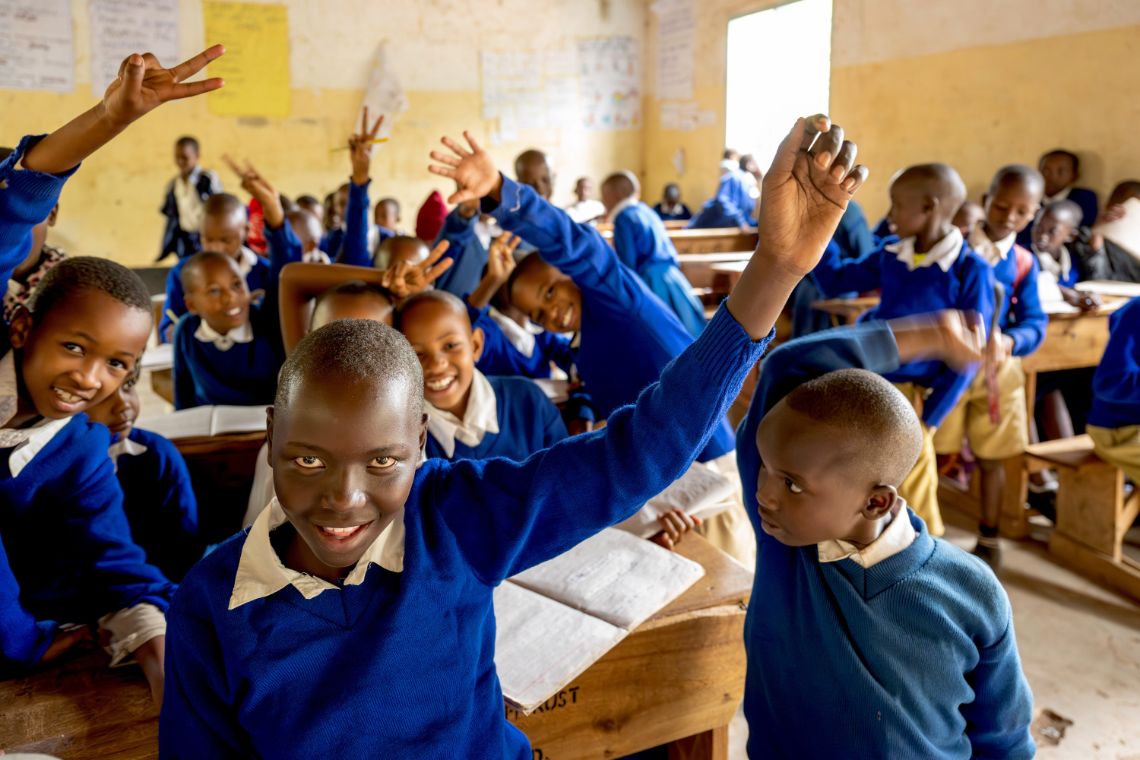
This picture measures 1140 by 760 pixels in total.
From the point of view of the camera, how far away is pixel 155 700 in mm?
1084

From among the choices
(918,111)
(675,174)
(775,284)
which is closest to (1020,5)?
(918,111)

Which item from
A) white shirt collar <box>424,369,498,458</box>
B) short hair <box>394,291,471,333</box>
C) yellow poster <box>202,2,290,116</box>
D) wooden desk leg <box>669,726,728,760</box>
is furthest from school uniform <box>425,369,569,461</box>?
yellow poster <box>202,2,290,116</box>

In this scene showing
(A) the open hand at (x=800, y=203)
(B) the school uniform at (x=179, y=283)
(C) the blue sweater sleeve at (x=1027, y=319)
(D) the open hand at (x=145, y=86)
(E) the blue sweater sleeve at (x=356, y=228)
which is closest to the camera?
(A) the open hand at (x=800, y=203)

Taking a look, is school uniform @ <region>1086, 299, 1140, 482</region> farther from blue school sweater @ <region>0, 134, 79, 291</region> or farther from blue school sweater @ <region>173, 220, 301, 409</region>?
blue school sweater @ <region>0, 134, 79, 291</region>

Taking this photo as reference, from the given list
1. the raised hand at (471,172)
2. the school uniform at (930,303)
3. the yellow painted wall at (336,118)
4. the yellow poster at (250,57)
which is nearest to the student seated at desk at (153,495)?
the raised hand at (471,172)

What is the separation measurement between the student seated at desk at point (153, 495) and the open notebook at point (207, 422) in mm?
279

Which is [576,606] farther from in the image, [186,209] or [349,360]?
[186,209]

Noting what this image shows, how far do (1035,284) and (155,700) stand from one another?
9.67 feet

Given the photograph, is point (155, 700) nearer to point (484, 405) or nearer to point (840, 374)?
point (484, 405)

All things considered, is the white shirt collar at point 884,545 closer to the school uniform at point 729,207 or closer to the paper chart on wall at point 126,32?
the school uniform at point 729,207

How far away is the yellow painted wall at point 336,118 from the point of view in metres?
7.68

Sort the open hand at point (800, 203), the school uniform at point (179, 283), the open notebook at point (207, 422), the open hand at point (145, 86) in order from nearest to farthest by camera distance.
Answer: the open hand at point (800, 203)
the open hand at point (145, 86)
the open notebook at point (207, 422)
the school uniform at point (179, 283)

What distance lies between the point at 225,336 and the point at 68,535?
1327 millimetres

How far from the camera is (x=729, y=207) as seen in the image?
7.09 m
